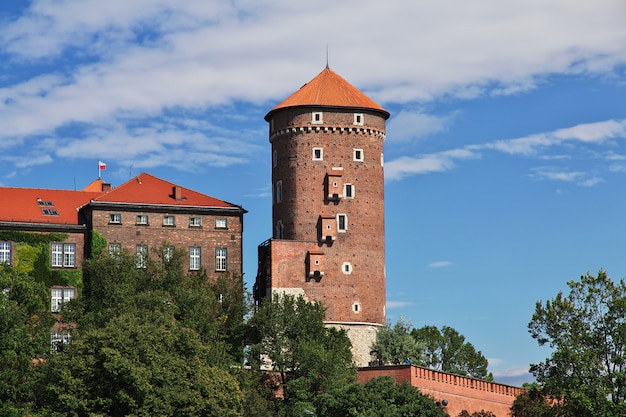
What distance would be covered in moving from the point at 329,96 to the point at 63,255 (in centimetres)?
1864

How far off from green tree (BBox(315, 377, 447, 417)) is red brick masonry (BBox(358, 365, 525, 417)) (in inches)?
185

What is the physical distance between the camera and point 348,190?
91938 millimetres

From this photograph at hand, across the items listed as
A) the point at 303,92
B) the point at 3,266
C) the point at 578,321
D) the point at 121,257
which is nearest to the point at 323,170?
the point at 303,92

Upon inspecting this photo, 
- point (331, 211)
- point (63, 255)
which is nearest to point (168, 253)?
point (63, 255)

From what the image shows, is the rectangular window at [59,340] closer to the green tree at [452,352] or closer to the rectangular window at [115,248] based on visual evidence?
the rectangular window at [115,248]

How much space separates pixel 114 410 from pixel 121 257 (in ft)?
59.7

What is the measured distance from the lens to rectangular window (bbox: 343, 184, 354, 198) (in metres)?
91.8

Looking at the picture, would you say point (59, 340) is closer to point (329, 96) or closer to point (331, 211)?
point (331, 211)

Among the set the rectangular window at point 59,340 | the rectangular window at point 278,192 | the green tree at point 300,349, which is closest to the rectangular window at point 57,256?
the rectangular window at point 59,340

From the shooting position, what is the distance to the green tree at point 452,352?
354ft

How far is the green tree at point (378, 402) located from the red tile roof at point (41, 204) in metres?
21.2

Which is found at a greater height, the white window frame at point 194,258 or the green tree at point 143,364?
the white window frame at point 194,258

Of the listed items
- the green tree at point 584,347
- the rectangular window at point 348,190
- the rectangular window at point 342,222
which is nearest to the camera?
the green tree at point 584,347

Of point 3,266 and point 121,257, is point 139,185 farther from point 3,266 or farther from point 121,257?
point 3,266
